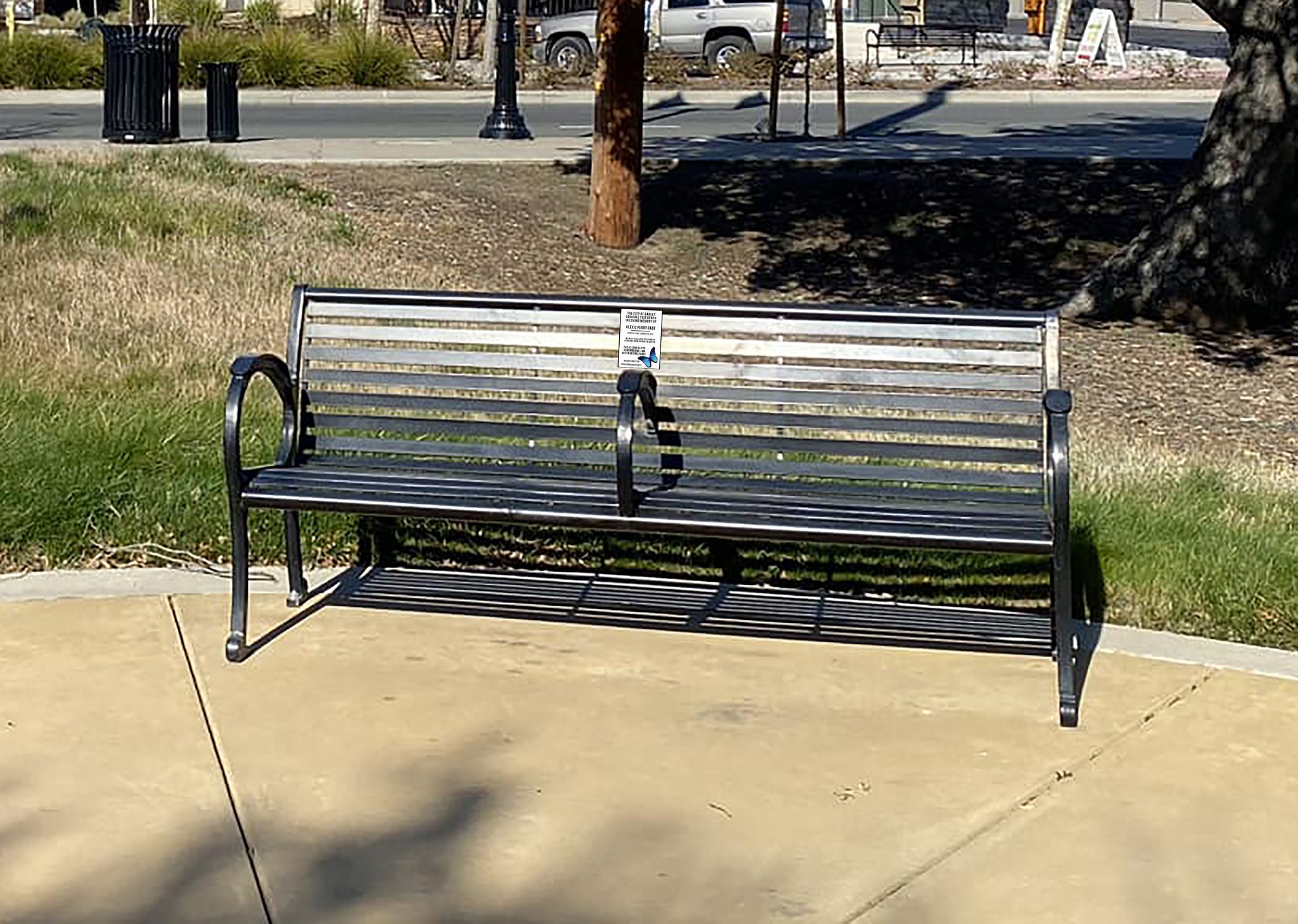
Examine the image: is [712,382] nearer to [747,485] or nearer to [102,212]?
[747,485]

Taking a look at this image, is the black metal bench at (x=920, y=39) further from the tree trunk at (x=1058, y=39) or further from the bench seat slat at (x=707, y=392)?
the bench seat slat at (x=707, y=392)

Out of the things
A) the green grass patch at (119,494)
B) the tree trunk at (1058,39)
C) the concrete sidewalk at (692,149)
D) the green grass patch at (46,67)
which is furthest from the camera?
the tree trunk at (1058,39)

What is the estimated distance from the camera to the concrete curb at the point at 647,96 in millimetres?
27031

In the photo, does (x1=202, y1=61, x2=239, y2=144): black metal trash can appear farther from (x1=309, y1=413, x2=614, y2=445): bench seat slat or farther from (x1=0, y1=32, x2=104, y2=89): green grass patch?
(x1=309, y1=413, x2=614, y2=445): bench seat slat

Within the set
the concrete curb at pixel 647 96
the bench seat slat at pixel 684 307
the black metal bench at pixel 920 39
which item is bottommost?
the bench seat slat at pixel 684 307

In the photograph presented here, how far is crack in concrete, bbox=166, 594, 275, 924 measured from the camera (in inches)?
145

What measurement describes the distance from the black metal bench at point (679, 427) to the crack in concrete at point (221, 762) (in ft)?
0.53

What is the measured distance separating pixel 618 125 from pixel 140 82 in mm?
6828

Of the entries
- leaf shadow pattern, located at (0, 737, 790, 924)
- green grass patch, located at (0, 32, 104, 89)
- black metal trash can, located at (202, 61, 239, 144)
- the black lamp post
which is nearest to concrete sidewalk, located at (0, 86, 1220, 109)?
green grass patch, located at (0, 32, 104, 89)

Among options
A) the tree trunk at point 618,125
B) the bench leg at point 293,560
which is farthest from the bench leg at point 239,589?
the tree trunk at point 618,125

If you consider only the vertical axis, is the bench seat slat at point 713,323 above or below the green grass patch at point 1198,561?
above

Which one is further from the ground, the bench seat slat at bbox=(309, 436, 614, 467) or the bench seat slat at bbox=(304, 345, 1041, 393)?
the bench seat slat at bbox=(304, 345, 1041, 393)

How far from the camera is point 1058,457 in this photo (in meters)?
4.56

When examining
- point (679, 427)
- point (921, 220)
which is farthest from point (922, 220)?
point (679, 427)
